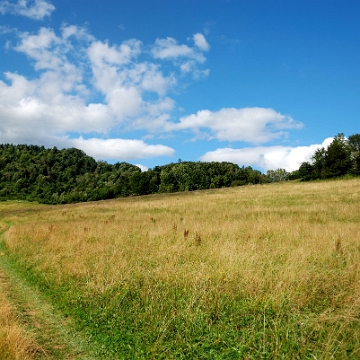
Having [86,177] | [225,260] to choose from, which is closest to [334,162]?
[225,260]

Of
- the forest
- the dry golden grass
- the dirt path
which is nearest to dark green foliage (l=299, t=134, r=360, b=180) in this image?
the forest

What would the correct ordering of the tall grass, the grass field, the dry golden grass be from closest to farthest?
the tall grass, the grass field, the dry golden grass

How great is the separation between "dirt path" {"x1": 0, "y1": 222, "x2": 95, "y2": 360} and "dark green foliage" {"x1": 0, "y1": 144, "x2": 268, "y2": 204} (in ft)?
287

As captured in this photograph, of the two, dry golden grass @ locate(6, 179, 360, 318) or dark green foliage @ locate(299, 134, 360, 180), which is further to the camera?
dark green foliage @ locate(299, 134, 360, 180)

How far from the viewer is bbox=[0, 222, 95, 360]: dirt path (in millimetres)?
4961

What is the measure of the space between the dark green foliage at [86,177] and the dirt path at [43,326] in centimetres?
8748

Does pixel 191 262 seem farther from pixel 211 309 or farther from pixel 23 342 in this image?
pixel 23 342

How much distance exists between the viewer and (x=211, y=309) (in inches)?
217

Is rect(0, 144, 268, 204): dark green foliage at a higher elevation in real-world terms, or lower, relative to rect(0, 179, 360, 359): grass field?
higher

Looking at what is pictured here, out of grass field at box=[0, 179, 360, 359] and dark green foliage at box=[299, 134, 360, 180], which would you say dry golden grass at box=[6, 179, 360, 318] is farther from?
dark green foliage at box=[299, 134, 360, 180]

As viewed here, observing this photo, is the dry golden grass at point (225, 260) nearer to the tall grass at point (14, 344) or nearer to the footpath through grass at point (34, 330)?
the footpath through grass at point (34, 330)

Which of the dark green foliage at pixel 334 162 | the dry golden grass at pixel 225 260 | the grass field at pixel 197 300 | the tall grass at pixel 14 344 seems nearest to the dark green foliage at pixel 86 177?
the dark green foliage at pixel 334 162

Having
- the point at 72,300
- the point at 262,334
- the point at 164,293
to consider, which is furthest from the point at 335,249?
the point at 72,300

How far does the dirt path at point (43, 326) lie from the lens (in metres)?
4.96
